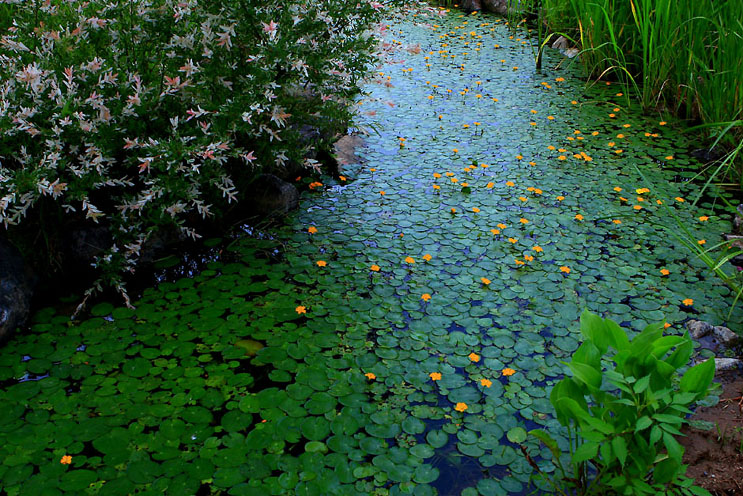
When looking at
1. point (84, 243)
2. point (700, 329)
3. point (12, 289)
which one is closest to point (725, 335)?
point (700, 329)

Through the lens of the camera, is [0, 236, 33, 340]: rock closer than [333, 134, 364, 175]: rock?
Yes

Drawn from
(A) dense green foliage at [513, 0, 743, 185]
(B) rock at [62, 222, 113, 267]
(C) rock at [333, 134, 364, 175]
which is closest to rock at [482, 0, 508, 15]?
(A) dense green foliage at [513, 0, 743, 185]

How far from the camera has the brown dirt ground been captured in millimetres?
1705

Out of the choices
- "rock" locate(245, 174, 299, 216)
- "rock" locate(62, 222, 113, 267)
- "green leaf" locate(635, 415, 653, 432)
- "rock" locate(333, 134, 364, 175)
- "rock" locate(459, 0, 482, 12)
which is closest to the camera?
"green leaf" locate(635, 415, 653, 432)

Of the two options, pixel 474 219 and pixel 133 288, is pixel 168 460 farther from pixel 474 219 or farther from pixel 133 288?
pixel 474 219

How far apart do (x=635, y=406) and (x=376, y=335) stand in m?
1.12

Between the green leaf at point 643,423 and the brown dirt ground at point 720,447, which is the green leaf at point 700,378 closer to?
the green leaf at point 643,423

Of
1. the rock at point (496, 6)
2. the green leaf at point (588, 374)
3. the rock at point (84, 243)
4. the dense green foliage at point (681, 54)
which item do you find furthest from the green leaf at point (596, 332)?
the rock at point (496, 6)

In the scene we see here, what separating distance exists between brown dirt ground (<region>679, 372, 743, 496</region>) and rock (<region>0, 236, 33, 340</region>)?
8.02 feet

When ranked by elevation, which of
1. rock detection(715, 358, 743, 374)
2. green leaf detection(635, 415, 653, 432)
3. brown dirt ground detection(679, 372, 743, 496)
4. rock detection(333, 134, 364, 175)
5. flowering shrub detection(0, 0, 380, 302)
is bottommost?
rock detection(715, 358, 743, 374)

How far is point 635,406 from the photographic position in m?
1.45

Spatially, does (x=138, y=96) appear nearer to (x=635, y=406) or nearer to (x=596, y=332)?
(x=596, y=332)

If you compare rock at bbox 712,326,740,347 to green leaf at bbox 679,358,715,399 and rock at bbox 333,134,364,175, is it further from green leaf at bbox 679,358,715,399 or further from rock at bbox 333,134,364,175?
rock at bbox 333,134,364,175

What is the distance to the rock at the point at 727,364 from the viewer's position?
2191 millimetres
